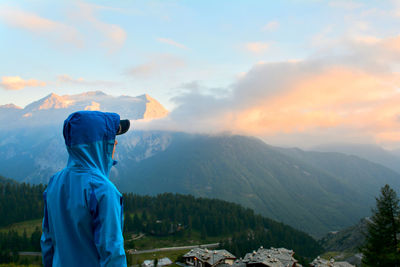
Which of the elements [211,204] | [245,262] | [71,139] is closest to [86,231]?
[71,139]

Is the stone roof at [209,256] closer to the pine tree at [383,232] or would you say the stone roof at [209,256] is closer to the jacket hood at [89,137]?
the pine tree at [383,232]

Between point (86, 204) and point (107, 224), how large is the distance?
0.43 m

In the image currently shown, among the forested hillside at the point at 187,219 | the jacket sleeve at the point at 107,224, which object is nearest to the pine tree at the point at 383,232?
the jacket sleeve at the point at 107,224

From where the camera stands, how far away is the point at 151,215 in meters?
141

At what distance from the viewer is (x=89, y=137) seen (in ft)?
14.0

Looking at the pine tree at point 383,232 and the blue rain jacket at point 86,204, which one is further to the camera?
the pine tree at point 383,232

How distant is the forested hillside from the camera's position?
401 ft

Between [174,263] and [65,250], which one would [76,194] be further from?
[174,263]

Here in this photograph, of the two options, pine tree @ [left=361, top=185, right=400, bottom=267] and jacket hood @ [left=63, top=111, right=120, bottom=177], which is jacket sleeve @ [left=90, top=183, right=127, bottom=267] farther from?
pine tree @ [left=361, top=185, right=400, bottom=267]

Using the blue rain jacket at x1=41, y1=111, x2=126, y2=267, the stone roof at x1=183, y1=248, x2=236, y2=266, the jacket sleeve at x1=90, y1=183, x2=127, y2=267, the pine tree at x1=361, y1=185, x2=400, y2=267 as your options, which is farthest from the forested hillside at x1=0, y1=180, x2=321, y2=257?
the jacket sleeve at x1=90, y1=183, x2=127, y2=267

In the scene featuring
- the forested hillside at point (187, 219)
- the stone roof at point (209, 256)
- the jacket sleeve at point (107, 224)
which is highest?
the jacket sleeve at point (107, 224)

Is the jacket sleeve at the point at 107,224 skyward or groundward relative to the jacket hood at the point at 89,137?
groundward

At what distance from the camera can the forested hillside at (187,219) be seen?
122250 mm

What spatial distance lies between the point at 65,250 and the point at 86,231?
42cm
